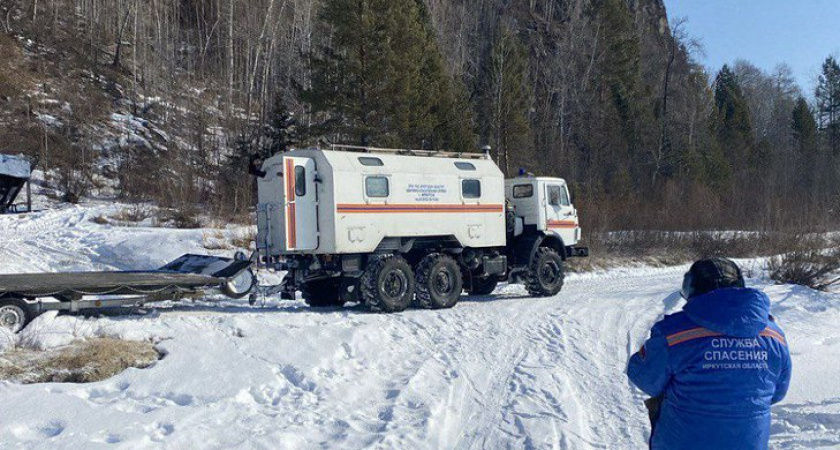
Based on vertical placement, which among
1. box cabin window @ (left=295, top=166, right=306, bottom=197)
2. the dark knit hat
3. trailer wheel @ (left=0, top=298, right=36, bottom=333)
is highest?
box cabin window @ (left=295, top=166, right=306, bottom=197)

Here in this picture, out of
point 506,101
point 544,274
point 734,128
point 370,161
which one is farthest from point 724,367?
point 734,128

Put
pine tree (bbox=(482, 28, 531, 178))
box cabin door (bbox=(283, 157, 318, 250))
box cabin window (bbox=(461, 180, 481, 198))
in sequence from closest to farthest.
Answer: box cabin door (bbox=(283, 157, 318, 250))
box cabin window (bbox=(461, 180, 481, 198))
pine tree (bbox=(482, 28, 531, 178))

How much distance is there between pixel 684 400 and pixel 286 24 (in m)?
52.6

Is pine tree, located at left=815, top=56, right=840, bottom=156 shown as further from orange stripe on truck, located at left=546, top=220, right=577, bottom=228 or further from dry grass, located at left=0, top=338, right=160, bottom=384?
dry grass, located at left=0, top=338, right=160, bottom=384

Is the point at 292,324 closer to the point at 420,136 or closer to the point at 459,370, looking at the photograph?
the point at 459,370

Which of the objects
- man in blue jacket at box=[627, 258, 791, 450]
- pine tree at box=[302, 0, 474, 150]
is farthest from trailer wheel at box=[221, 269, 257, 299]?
pine tree at box=[302, 0, 474, 150]

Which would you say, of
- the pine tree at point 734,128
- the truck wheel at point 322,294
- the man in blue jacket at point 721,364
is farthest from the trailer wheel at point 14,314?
the pine tree at point 734,128

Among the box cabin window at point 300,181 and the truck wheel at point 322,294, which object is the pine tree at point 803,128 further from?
the box cabin window at point 300,181

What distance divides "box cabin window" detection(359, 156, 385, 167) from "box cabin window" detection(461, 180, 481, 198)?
84.6 inches

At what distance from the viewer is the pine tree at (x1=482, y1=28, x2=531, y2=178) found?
1401 inches

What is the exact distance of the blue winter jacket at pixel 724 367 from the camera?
3277 mm

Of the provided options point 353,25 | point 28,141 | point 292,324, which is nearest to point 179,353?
point 292,324

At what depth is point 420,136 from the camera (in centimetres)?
3106

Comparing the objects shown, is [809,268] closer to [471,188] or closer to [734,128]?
[471,188]
